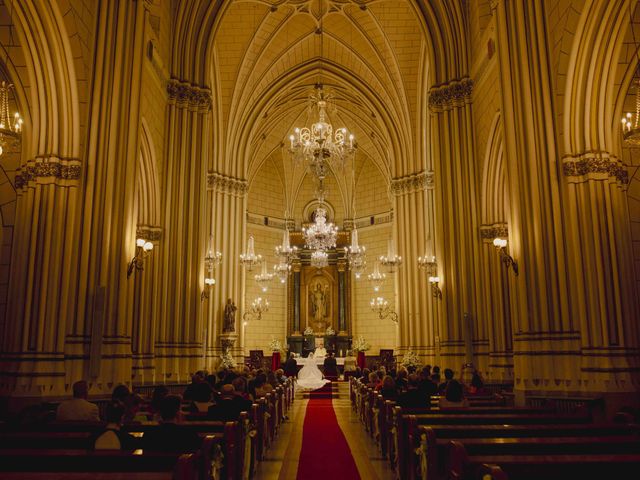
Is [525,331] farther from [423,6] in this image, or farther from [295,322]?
[295,322]

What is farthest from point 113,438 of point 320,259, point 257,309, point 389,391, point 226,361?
point 257,309

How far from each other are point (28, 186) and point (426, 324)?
16980 millimetres

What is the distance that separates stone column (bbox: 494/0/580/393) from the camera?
985cm

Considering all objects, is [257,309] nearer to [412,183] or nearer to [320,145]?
[412,183]

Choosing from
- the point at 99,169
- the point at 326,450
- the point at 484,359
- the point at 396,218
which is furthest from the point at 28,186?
the point at 396,218

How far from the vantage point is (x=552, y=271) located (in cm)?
1007

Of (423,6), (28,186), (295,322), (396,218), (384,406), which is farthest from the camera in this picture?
(295,322)

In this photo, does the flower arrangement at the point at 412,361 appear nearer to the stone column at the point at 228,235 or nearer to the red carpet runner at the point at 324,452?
the red carpet runner at the point at 324,452

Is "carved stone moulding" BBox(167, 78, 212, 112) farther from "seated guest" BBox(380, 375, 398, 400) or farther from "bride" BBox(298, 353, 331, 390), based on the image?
"bride" BBox(298, 353, 331, 390)

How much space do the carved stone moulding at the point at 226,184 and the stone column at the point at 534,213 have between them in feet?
54.5

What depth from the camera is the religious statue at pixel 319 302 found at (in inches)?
1358

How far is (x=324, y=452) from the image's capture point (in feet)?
30.5

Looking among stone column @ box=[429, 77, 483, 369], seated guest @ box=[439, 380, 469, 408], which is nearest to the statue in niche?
stone column @ box=[429, 77, 483, 369]

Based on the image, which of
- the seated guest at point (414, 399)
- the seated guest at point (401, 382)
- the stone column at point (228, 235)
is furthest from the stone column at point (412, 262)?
the seated guest at point (414, 399)
